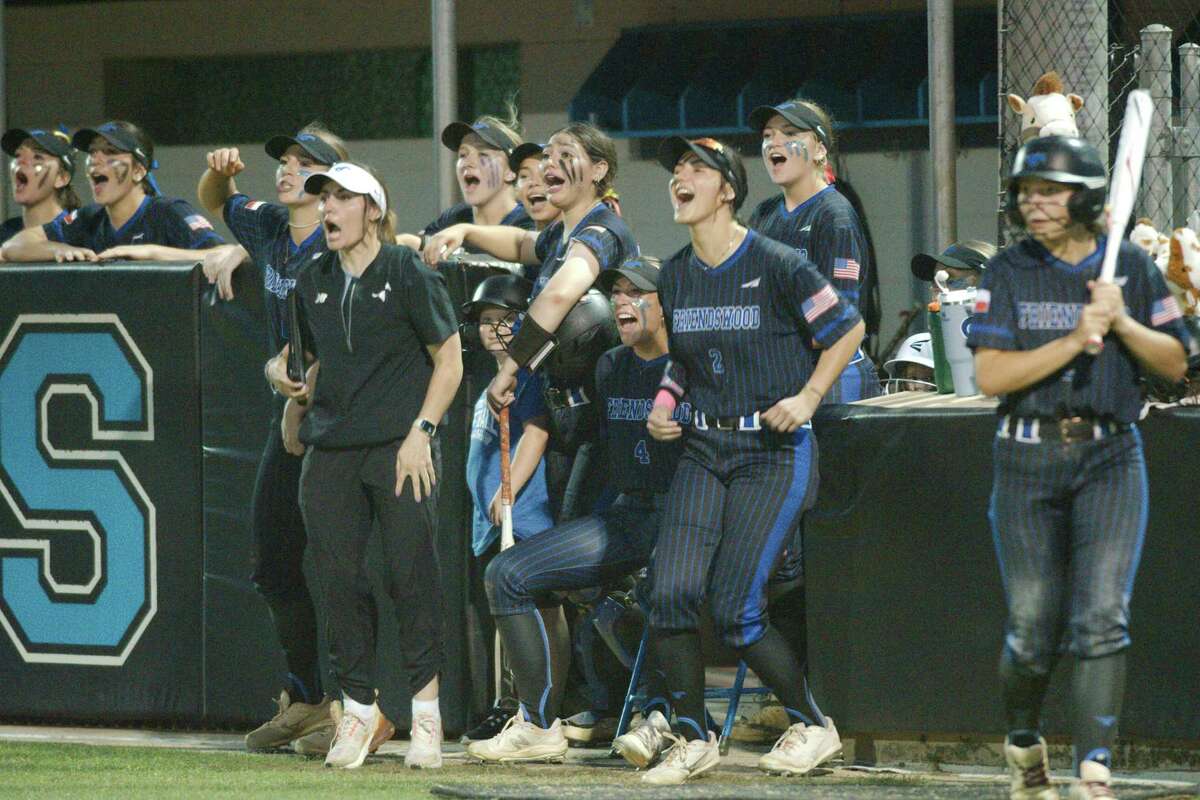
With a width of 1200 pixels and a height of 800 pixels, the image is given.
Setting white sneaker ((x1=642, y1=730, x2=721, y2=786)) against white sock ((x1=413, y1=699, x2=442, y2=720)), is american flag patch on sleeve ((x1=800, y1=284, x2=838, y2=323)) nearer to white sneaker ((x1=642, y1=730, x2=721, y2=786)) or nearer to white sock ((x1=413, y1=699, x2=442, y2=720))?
white sneaker ((x1=642, y1=730, x2=721, y2=786))

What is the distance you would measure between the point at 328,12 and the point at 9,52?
10.1 ft

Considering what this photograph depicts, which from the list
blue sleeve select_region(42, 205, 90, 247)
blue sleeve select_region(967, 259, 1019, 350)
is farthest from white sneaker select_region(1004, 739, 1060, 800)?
blue sleeve select_region(42, 205, 90, 247)

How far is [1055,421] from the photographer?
4.68 meters

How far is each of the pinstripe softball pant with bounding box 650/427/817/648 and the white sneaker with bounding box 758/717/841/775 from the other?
33 cm

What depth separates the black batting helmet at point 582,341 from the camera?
612cm

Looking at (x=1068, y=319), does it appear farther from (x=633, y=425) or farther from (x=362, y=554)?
(x=362, y=554)

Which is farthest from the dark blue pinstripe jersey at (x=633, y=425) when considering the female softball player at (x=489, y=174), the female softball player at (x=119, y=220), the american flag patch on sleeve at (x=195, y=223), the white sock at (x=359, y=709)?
the american flag patch on sleeve at (x=195, y=223)

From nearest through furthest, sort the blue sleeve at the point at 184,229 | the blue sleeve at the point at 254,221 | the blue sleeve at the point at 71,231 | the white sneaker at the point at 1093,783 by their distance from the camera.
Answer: the white sneaker at the point at 1093,783, the blue sleeve at the point at 254,221, the blue sleeve at the point at 184,229, the blue sleeve at the point at 71,231

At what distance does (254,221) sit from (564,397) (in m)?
1.33

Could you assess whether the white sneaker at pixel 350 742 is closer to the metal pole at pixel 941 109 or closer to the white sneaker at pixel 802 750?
the white sneaker at pixel 802 750

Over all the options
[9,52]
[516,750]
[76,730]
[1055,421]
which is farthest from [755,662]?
[9,52]

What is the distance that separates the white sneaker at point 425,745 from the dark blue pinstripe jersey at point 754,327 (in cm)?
136

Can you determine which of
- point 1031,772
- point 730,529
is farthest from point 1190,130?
point 1031,772

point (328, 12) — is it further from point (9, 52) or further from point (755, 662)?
point (755, 662)
